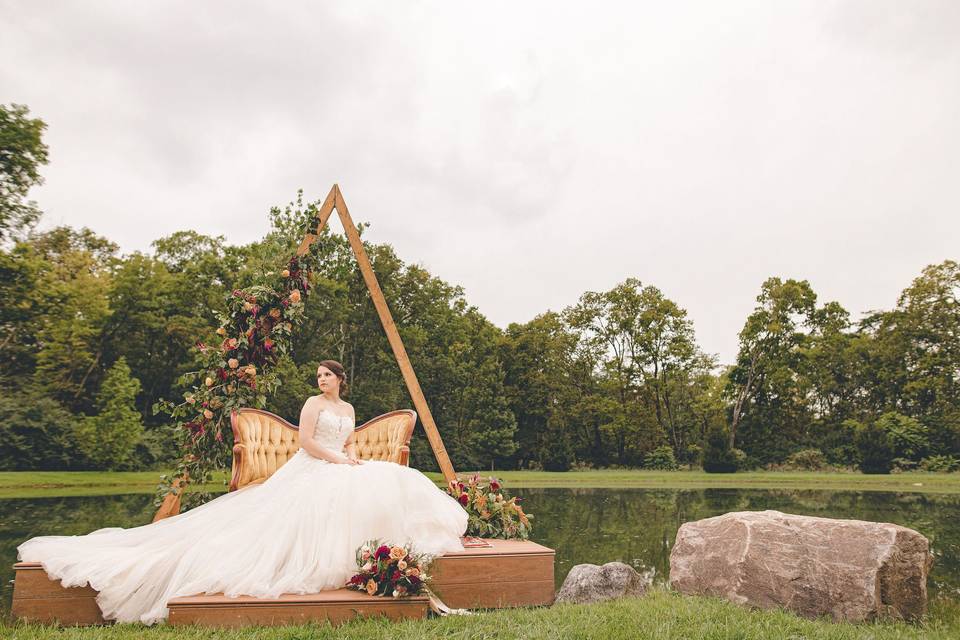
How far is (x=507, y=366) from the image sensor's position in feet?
123

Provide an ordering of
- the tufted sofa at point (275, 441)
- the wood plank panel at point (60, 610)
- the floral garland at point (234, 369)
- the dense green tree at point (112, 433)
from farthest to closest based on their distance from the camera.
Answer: the dense green tree at point (112, 433) < the tufted sofa at point (275, 441) < the floral garland at point (234, 369) < the wood plank panel at point (60, 610)

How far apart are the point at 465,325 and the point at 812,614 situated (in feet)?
94.9

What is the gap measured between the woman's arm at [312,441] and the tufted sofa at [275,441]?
130 centimetres

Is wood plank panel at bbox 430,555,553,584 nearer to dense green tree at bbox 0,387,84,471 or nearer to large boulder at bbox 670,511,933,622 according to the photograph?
large boulder at bbox 670,511,933,622

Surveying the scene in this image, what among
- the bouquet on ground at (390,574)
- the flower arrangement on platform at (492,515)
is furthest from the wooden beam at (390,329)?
the bouquet on ground at (390,574)

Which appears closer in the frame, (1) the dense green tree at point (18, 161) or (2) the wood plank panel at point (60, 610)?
(2) the wood plank panel at point (60, 610)

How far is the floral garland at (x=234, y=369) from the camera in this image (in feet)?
21.7

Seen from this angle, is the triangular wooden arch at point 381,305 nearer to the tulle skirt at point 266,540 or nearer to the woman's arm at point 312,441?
the woman's arm at point 312,441

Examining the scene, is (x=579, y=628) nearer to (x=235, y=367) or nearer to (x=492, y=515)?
(x=492, y=515)

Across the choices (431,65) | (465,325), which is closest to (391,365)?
(465,325)

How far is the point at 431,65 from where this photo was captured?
44.9 feet

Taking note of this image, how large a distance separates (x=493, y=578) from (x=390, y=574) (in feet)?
4.09

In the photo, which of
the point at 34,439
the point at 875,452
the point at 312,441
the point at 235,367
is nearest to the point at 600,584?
the point at 312,441

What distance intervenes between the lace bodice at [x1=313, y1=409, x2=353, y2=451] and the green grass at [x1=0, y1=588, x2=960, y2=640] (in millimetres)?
2120
